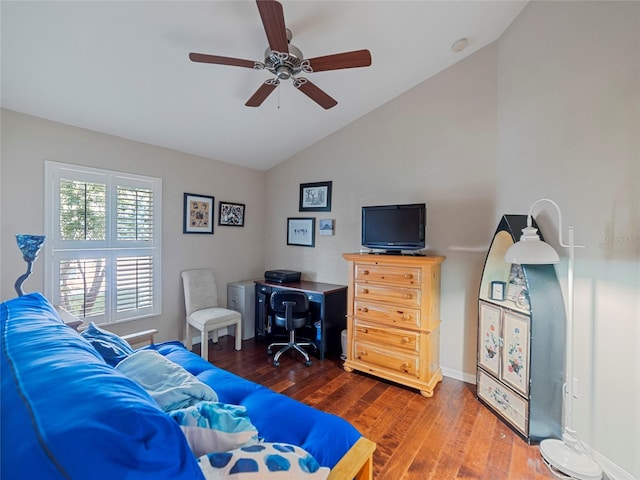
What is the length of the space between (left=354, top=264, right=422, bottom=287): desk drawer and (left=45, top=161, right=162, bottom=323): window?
2346 mm

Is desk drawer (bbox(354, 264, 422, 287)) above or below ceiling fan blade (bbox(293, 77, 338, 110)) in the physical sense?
below

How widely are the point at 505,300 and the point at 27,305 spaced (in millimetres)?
3015

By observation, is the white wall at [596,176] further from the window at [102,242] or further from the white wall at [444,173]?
the window at [102,242]

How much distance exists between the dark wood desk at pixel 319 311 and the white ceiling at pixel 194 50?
1988 millimetres

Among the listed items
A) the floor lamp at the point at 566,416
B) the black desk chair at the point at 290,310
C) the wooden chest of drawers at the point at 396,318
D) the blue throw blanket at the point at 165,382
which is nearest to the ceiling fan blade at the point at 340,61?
the floor lamp at the point at 566,416

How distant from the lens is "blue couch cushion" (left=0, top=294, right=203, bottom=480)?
0.52 m

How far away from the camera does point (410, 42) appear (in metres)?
2.47

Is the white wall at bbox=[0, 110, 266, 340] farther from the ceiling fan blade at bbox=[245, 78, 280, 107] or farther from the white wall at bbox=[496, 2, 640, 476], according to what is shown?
the white wall at bbox=[496, 2, 640, 476]

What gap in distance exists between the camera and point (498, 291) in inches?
92.6

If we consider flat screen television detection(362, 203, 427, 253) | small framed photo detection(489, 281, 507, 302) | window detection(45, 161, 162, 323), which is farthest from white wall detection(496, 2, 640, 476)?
window detection(45, 161, 162, 323)

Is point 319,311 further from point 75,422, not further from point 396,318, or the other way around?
point 75,422

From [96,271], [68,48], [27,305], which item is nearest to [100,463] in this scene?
[27,305]

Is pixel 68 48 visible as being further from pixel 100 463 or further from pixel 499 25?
pixel 499 25

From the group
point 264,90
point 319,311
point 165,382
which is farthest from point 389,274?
point 165,382
